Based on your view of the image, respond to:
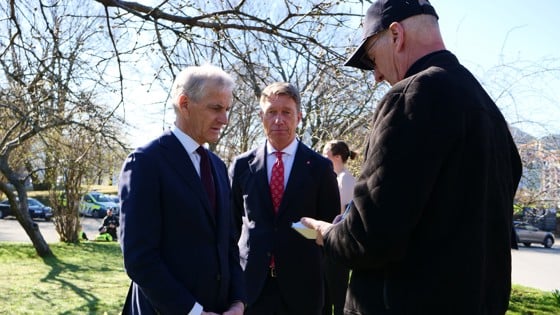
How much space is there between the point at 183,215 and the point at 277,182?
3.93 ft

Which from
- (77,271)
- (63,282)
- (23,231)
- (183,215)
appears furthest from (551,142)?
(23,231)

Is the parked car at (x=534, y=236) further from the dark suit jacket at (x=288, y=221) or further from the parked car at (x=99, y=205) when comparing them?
the dark suit jacket at (x=288, y=221)

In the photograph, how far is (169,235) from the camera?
2.36m

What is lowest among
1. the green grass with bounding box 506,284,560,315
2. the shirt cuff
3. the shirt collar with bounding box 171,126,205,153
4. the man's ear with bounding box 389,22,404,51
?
the green grass with bounding box 506,284,560,315

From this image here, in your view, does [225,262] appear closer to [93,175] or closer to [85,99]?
[85,99]

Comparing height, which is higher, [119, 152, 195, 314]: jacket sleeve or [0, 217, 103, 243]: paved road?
A: [119, 152, 195, 314]: jacket sleeve

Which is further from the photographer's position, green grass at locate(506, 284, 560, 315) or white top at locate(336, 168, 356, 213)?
green grass at locate(506, 284, 560, 315)

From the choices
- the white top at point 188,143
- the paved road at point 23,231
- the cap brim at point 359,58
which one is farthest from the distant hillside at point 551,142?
the paved road at point 23,231

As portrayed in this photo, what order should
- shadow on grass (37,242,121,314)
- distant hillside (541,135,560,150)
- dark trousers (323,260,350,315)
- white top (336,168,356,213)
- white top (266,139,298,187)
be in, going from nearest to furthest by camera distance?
white top (266,139,298,187) < dark trousers (323,260,350,315) < white top (336,168,356,213) < shadow on grass (37,242,121,314) < distant hillside (541,135,560,150)

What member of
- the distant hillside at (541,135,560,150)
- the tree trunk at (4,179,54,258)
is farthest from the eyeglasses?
the tree trunk at (4,179,54,258)

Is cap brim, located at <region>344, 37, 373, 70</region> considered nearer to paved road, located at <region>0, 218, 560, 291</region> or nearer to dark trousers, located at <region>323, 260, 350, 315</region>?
dark trousers, located at <region>323, 260, 350, 315</region>

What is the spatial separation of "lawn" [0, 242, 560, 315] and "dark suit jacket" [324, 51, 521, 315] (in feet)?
20.5

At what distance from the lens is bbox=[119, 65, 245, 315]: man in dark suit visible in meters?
2.26

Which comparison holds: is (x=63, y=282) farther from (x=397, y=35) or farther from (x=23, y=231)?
(x=23, y=231)
